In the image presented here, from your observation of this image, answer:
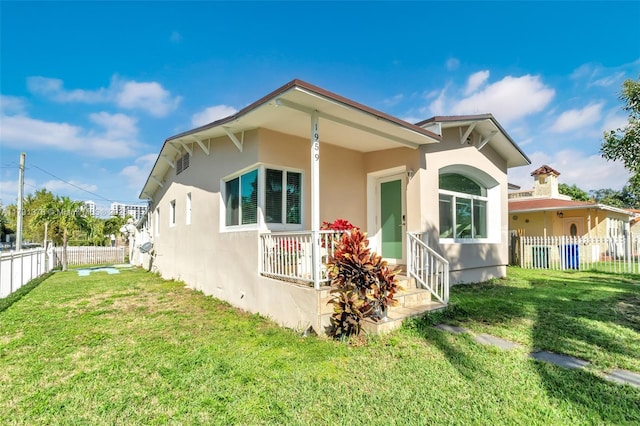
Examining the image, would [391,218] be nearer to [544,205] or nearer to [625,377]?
[625,377]

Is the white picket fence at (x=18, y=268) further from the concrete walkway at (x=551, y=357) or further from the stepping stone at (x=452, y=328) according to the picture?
the concrete walkway at (x=551, y=357)

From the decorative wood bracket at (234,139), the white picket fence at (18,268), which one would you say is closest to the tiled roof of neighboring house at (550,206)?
the decorative wood bracket at (234,139)

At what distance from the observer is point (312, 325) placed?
189 inches

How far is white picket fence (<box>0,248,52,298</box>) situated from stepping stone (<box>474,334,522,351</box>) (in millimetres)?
11110

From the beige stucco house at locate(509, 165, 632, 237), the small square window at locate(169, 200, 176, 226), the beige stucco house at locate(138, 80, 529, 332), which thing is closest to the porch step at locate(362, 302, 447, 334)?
the beige stucco house at locate(138, 80, 529, 332)

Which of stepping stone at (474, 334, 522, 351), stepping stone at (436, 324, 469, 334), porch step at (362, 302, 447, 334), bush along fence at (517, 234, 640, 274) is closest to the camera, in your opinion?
stepping stone at (474, 334, 522, 351)

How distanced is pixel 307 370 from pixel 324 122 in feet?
13.1

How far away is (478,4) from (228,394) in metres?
11.0

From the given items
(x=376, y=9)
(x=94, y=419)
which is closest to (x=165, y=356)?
(x=94, y=419)

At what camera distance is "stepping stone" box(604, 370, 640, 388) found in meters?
3.19

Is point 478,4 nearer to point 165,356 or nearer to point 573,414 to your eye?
point 573,414

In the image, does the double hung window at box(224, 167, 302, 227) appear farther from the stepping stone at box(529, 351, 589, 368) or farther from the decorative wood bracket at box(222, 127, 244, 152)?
the stepping stone at box(529, 351, 589, 368)

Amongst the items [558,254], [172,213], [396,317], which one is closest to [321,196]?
[396,317]

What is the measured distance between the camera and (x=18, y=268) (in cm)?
983
